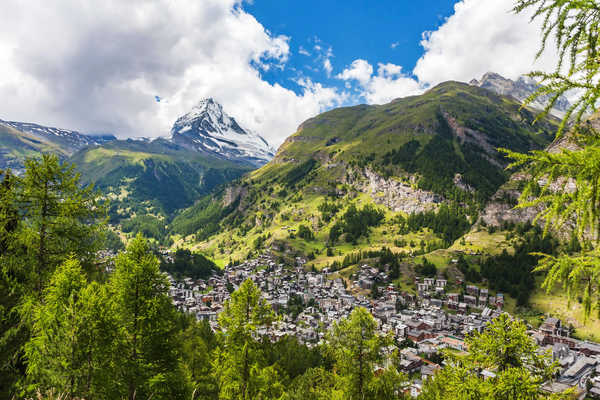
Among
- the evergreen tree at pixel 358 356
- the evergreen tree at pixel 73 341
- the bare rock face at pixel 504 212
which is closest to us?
the evergreen tree at pixel 73 341

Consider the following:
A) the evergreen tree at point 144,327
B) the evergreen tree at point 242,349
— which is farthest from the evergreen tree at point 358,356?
the evergreen tree at point 144,327

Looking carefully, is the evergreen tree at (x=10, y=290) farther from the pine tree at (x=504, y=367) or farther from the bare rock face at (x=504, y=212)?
the bare rock face at (x=504, y=212)

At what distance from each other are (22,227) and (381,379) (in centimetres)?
2541

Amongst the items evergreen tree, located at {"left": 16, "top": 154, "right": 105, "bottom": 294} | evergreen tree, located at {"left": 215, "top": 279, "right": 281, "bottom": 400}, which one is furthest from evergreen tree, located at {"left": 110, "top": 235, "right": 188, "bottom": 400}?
evergreen tree, located at {"left": 215, "top": 279, "right": 281, "bottom": 400}

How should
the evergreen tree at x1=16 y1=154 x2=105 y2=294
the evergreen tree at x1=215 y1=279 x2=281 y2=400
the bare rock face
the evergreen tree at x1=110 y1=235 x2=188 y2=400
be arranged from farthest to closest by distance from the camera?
1. the bare rock face
2. the evergreen tree at x1=215 y1=279 x2=281 y2=400
3. the evergreen tree at x1=16 y1=154 x2=105 y2=294
4. the evergreen tree at x1=110 y1=235 x2=188 y2=400

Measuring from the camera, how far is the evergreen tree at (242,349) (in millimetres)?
21984

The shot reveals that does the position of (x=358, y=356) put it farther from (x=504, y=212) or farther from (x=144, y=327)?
(x=504, y=212)

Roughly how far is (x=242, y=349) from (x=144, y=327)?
7796 millimetres

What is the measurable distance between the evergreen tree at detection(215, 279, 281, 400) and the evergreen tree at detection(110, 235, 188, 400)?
15.1 feet

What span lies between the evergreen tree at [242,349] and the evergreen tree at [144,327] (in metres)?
4.61

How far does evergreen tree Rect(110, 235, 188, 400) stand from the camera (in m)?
16.5

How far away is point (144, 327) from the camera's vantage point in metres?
16.9

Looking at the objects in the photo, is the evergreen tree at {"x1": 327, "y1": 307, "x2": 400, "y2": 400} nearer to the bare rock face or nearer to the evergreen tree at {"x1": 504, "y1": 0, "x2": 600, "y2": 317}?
the evergreen tree at {"x1": 504, "y1": 0, "x2": 600, "y2": 317}

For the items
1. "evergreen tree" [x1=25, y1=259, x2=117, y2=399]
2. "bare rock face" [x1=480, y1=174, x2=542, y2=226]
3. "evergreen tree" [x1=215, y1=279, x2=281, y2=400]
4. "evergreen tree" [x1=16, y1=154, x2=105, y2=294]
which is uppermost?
"bare rock face" [x1=480, y1=174, x2=542, y2=226]
